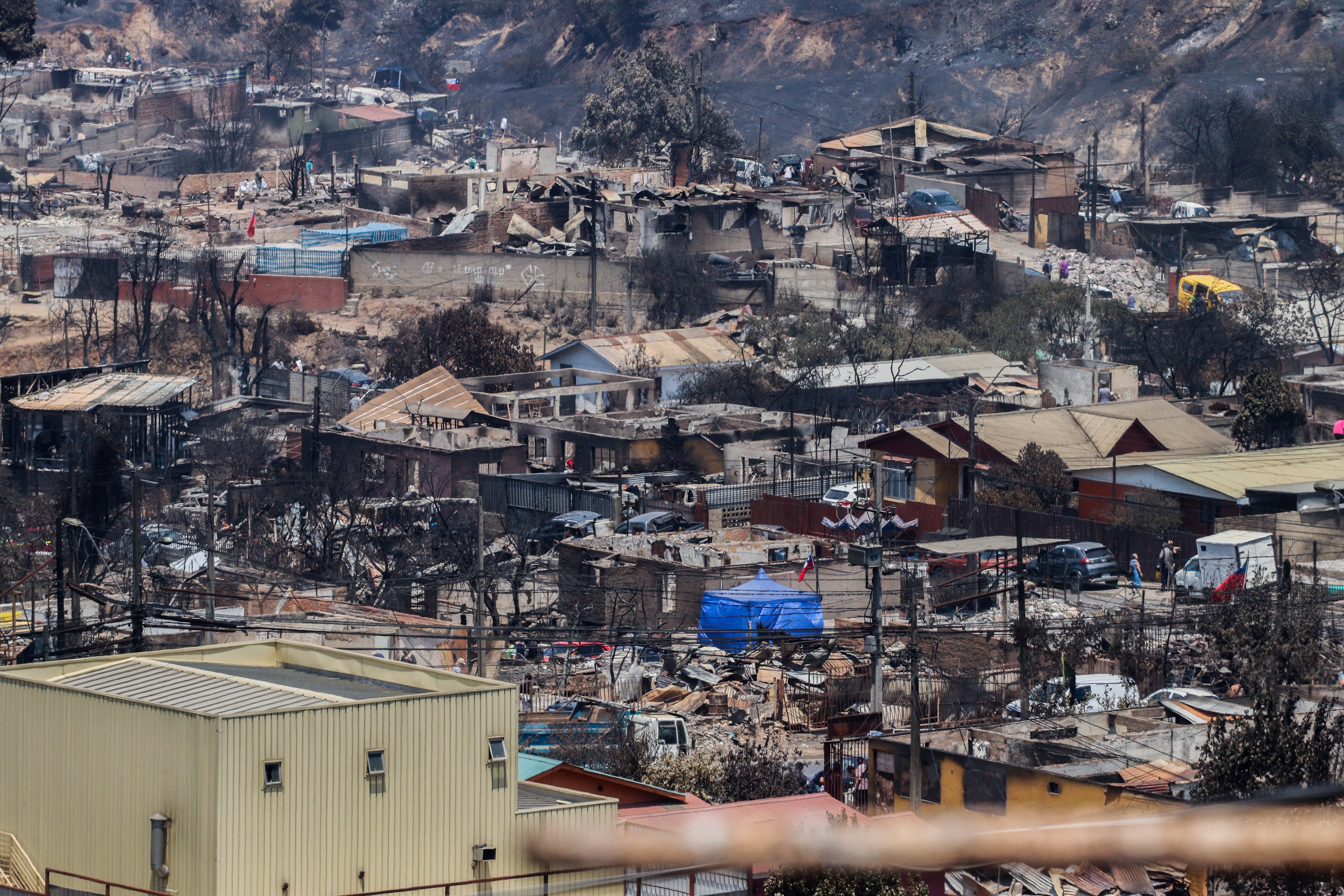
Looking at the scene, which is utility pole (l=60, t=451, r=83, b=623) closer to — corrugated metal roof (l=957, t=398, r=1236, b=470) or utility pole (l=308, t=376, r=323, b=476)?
utility pole (l=308, t=376, r=323, b=476)

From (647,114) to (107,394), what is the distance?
114 ft

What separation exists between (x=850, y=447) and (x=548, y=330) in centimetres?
1454

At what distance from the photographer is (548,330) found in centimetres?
4488

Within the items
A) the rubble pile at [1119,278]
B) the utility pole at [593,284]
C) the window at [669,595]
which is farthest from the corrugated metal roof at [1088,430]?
the utility pole at [593,284]

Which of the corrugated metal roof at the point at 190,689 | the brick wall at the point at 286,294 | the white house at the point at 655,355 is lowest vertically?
the corrugated metal roof at the point at 190,689

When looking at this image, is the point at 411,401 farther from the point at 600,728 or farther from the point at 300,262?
the point at 600,728

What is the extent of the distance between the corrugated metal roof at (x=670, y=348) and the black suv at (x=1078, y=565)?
17078 millimetres

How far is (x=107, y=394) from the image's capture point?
32.9 m

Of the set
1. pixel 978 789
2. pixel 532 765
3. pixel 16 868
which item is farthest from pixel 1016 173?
pixel 16 868

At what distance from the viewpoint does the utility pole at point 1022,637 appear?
17062mm

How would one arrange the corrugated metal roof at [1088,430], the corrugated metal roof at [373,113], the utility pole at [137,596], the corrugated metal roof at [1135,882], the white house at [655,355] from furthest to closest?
the corrugated metal roof at [373,113], the white house at [655,355], the corrugated metal roof at [1088,430], the utility pole at [137,596], the corrugated metal roof at [1135,882]

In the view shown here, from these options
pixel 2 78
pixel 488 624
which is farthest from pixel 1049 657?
pixel 2 78

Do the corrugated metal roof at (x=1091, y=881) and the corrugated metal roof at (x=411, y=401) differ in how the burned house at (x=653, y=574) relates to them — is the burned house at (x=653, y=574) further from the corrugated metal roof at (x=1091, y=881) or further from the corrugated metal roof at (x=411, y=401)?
the corrugated metal roof at (x=411, y=401)

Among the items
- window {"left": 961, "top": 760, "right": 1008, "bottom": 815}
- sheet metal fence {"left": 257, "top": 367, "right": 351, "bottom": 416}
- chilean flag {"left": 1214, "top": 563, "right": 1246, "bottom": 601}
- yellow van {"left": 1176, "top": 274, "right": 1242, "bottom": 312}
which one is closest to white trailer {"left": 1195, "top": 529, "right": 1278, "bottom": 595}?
chilean flag {"left": 1214, "top": 563, "right": 1246, "bottom": 601}
